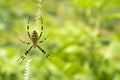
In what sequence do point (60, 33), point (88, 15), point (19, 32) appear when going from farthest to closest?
point (19, 32) < point (60, 33) < point (88, 15)

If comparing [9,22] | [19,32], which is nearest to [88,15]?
[19,32]

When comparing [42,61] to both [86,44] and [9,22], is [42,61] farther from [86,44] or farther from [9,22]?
[9,22]

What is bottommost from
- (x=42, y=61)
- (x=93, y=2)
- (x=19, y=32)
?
(x=42, y=61)

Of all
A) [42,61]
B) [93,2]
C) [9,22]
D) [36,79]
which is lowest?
[36,79]

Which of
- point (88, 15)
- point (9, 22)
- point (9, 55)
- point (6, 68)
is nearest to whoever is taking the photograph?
point (6, 68)

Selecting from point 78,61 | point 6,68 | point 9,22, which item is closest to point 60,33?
point 78,61

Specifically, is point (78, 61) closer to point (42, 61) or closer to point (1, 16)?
point (42, 61)

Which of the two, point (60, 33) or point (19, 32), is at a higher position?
point (19, 32)

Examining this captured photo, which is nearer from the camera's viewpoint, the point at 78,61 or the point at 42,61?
the point at 42,61

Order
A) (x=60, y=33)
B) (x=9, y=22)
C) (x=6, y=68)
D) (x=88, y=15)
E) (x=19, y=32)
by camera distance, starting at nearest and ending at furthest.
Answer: (x=6, y=68) < (x=88, y=15) < (x=60, y=33) < (x=19, y=32) < (x=9, y=22)
